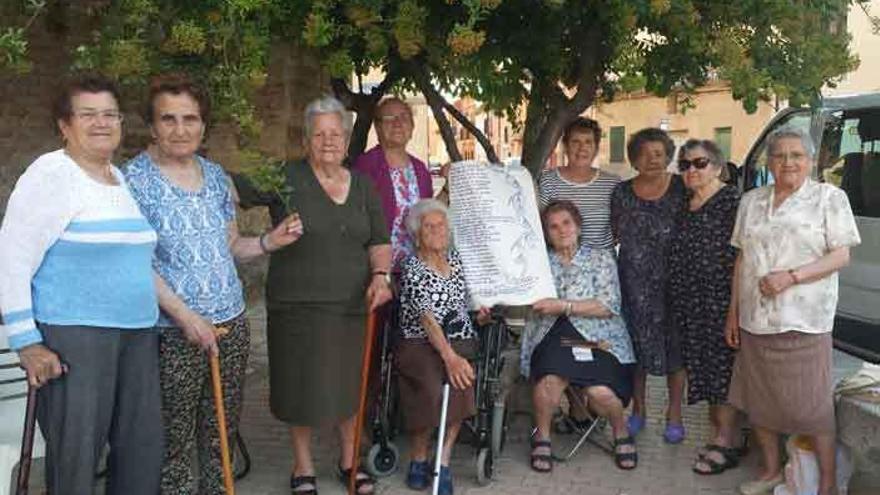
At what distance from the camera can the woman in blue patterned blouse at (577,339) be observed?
4008mm

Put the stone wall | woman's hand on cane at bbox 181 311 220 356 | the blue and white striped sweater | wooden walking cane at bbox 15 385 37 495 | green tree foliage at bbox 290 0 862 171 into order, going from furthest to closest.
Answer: the stone wall, green tree foliage at bbox 290 0 862 171, woman's hand on cane at bbox 181 311 220 356, wooden walking cane at bbox 15 385 37 495, the blue and white striped sweater

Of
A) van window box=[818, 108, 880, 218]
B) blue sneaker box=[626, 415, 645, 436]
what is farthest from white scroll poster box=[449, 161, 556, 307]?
van window box=[818, 108, 880, 218]

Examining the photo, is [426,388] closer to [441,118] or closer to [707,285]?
[707,285]

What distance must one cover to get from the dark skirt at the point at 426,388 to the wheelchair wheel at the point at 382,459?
8.8 inches

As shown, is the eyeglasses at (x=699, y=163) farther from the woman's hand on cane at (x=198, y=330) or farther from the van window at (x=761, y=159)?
the van window at (x=761, y=159)

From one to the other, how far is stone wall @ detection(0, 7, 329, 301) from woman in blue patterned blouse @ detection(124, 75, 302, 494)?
3337 millimetres

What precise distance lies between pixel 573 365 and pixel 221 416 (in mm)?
1686

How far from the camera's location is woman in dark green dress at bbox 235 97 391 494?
3373 mm

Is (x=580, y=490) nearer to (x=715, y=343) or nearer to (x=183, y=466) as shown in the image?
(x=715, y=343)

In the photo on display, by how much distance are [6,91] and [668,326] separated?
20.4ft

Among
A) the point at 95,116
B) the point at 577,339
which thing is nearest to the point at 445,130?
the point at 577,339

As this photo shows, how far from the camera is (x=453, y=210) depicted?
3879mm

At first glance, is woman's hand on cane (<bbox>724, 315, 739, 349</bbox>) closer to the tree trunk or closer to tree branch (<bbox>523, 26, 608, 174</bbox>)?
tree branch (<bbox>523, 26, 608, 174</bbox>)

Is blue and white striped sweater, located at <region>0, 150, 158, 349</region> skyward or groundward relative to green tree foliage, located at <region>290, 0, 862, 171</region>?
groundward
